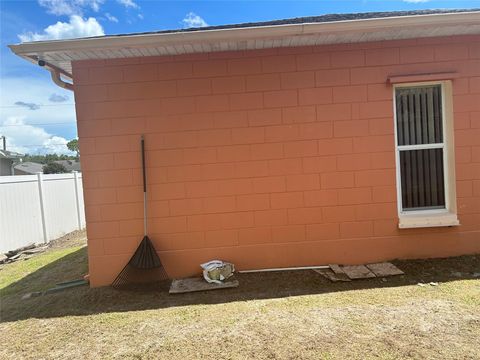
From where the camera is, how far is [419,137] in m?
5.04

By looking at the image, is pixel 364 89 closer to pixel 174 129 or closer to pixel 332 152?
pixel 332 152

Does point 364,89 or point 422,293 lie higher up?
point 364,89

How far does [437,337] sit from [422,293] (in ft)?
3.37

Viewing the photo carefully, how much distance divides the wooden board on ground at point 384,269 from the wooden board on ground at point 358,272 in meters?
0.07

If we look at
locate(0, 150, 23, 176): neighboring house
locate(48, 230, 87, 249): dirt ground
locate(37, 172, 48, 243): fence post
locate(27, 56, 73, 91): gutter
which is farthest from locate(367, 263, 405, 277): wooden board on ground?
locate(0, 150, 23, 176): neighboring house

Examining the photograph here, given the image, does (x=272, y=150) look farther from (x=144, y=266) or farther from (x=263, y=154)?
(x=144, y=266)

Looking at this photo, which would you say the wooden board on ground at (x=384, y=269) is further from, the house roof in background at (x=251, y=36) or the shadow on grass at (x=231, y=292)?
the house roof in background at (x=251, y=36)

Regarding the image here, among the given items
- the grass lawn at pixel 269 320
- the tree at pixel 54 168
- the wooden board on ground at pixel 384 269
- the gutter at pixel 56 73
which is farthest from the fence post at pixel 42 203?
the tree at pixel 54 168

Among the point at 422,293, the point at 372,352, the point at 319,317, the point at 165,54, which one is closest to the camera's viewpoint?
the point at 372,352

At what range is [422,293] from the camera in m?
3.94

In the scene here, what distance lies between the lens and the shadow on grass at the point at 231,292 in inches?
163

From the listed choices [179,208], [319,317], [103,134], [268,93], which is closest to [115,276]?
[179,208]

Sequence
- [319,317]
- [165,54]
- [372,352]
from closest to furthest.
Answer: [372,352] → [319,317] → [165,54]

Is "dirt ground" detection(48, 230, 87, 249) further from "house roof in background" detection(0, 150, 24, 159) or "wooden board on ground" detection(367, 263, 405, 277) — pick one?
"house roof in background" detection(0, 150, 24, 159)
